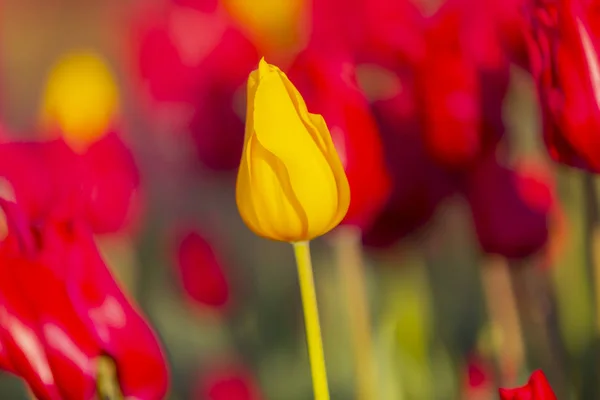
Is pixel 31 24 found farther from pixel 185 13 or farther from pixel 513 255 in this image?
pixel 513 255

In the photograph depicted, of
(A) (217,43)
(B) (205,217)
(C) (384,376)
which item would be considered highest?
(A) (217,43)

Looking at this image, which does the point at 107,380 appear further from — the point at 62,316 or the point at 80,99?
the point at 80,99

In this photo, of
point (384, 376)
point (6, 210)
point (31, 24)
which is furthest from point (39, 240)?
point (384, 376)

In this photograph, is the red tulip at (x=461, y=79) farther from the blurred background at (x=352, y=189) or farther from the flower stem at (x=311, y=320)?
the flower stem at (x=311, y=320)

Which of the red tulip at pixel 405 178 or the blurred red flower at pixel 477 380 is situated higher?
the red tulip at pixel 405 178

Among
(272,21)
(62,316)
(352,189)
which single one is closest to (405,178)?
(352,189)

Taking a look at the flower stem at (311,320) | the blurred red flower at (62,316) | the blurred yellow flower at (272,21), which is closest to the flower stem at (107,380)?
the blurred red flower at (62,316)

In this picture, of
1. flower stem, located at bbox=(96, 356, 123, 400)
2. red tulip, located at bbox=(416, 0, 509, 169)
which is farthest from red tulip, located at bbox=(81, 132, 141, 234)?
red tulip, located at bbox=(416, 0, 509, 169)
